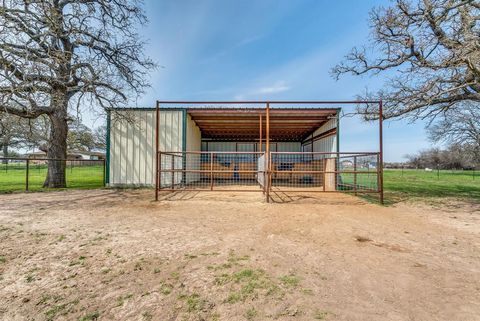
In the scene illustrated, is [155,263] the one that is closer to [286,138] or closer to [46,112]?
[46,112]

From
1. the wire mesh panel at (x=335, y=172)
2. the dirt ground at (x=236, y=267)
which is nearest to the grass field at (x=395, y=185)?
the wire mesh panel at (x=335, y=172)

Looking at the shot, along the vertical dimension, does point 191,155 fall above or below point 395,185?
above

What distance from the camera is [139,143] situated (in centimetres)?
993

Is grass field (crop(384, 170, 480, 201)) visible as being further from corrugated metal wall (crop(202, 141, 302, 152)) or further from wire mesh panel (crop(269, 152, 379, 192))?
corrugated metal wall (crop(202, 141, 302, 152))

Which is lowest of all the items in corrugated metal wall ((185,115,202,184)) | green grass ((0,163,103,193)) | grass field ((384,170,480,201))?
grass field ((384,170,480,201))

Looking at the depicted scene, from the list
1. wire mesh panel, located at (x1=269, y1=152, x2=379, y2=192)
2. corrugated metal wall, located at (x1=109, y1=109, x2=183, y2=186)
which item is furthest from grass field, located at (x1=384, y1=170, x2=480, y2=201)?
corrugated metal wall, located at (x1=109, y1=109, x2=183, y2=186)

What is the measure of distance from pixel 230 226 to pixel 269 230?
736mm

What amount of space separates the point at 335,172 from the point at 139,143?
307 inches

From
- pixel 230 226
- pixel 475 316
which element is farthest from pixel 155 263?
pixel 475 316

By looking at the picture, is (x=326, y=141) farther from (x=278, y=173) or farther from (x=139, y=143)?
(x=139, y=143)

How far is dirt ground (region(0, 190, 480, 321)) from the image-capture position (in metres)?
1.89

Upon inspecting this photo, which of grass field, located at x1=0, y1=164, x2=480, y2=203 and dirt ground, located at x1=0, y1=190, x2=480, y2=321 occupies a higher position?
grass field, located at x1=0, y1=164, x2=480, y2=203

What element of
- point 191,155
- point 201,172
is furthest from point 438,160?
point 201,172

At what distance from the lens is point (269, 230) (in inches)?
163
